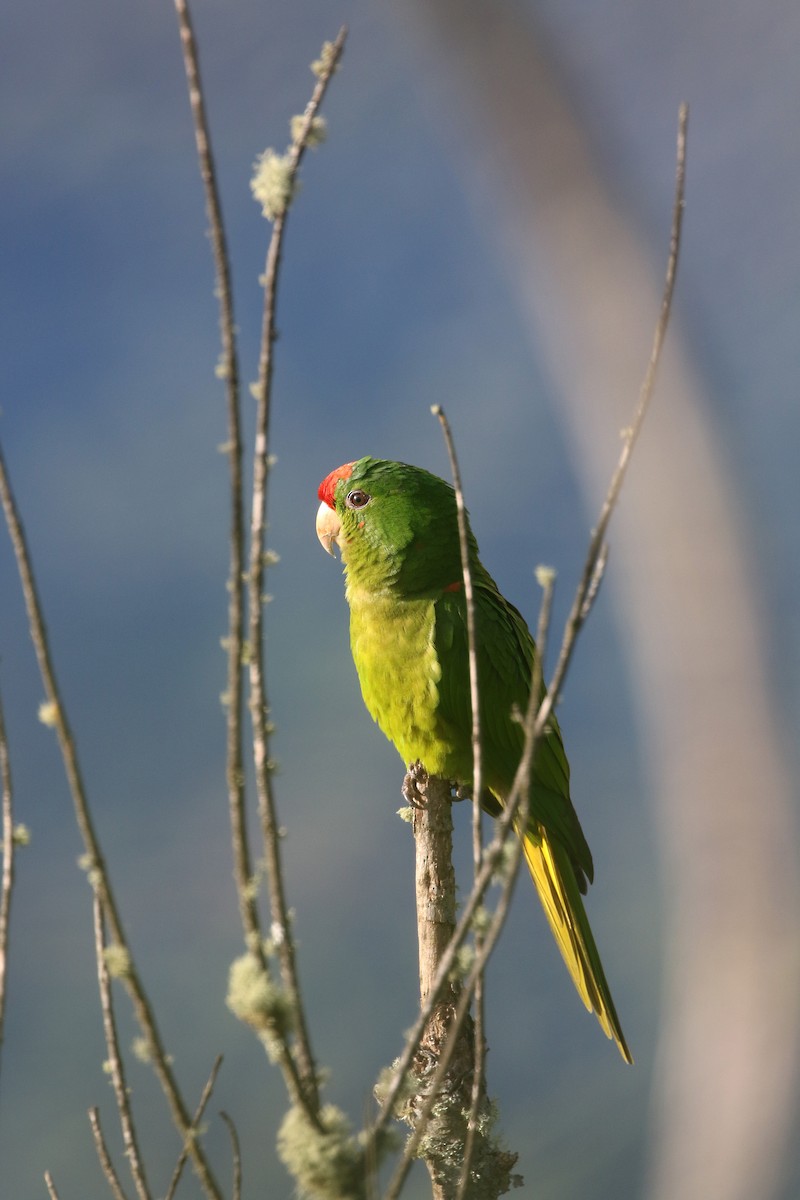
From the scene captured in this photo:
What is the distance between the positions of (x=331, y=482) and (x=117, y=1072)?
1298mm

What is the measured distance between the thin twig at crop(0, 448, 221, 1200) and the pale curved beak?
1.26m

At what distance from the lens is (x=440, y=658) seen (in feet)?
5.90

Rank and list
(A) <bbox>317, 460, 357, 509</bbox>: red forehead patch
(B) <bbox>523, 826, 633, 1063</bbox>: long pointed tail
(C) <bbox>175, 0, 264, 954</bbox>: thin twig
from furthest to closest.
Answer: (A) <bbox>317, 460, 357, 509</bbox>: red forehead patch, (B) <bbox>523, 826, 633, 1063</bbox>: long pointed tail, (C) <bbox>175, 0, 264, 954</bbox>: thin twig

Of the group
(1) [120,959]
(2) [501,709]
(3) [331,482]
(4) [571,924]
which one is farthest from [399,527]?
(1) [120,959]

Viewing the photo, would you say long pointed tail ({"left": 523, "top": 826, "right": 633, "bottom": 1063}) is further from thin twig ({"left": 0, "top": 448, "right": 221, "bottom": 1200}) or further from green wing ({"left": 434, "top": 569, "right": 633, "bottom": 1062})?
thin twig ({"left": 0, "top": 448, "right": 221, "bottom": 1200})

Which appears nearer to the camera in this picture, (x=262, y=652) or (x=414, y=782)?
(x=262, y=652)

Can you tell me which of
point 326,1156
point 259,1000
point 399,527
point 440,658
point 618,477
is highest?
point 399,527

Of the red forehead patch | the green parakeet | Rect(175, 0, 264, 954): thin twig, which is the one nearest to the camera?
Rect(175, 0, 264, 954): thin twig

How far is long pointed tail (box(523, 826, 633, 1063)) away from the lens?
1.65 metres

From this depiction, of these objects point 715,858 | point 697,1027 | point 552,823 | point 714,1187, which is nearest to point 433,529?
point 552,823

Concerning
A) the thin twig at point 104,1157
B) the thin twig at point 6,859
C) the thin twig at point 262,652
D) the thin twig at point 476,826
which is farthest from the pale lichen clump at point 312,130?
the thin twig at point 104,1157

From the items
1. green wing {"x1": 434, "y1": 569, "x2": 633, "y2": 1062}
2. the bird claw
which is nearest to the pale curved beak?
green wing {"x1": 434, "y1": 569, "x2": 633, "y2": 1062}

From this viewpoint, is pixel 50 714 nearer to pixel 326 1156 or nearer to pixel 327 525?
pixel 326 1156

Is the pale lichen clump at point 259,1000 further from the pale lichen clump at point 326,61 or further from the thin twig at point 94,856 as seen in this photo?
the pale lichen clump at point 326,61
